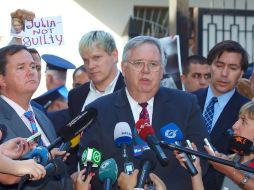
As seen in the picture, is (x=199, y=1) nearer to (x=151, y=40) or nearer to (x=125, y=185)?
(x=151, y=40)

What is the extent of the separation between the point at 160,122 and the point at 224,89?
1.05 meters

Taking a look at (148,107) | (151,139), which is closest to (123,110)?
(148,107)

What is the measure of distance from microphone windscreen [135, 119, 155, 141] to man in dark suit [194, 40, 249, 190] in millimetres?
1189

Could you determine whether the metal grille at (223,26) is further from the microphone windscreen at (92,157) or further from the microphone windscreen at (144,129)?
the microphone windscreen at (92,157)

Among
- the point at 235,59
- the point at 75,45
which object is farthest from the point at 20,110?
the point at 75,45

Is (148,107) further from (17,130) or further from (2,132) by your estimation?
(2,132)

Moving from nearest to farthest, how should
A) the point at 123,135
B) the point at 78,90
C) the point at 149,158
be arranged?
1. the point at 149,158
2. the point at 123,135
3. the point at 78,90

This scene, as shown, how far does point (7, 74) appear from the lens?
172 inches

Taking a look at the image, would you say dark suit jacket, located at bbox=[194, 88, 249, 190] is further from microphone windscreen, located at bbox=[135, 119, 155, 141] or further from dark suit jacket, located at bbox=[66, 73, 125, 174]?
microphone windscreen, located at bbox=[135, 119, 155, 141]

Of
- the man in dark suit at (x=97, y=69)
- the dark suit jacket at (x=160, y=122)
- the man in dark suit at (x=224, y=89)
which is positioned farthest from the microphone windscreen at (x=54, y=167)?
the man in dark suit at (x=97, y=69)

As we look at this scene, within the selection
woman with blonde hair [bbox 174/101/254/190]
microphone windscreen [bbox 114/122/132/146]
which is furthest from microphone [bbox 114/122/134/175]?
woman with blonde hair [bbox 174/101/254/190]

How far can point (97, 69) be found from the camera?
17.3 ft

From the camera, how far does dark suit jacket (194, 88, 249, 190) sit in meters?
4.65

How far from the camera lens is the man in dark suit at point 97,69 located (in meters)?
5.27
